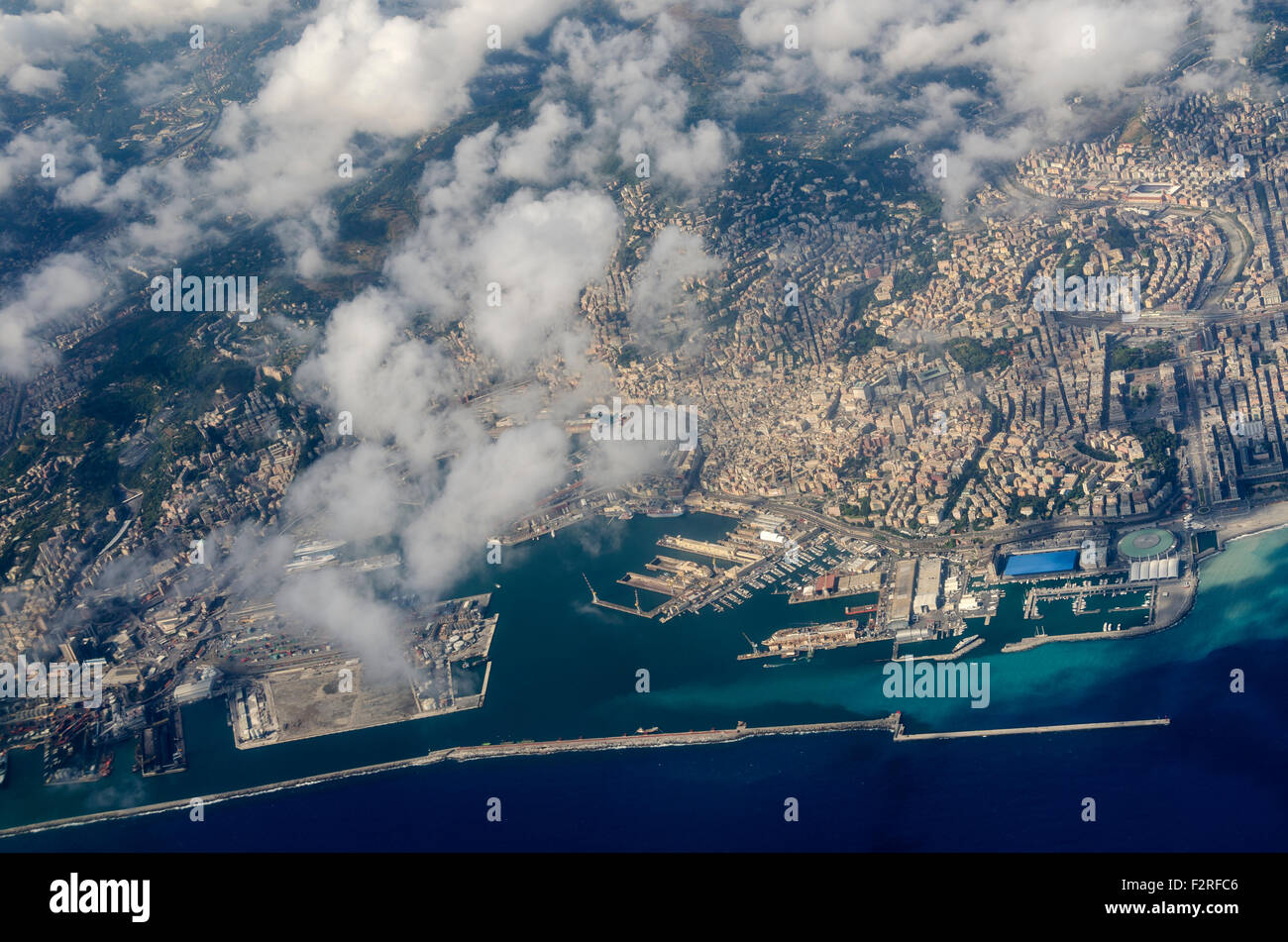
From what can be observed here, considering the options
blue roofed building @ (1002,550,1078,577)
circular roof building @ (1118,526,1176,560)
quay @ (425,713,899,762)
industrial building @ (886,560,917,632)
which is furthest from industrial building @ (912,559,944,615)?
circular roof building @ (1118,526,1176,560)

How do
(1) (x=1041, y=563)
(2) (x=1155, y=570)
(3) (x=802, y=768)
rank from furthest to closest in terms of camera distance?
(1) (x=1041, y=563) < (2) (x=1155, y=570) < (3) (x=802, y=768)

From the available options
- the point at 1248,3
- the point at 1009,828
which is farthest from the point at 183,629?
the point at 1248,3

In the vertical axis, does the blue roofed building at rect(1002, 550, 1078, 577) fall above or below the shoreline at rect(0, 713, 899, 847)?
→ above

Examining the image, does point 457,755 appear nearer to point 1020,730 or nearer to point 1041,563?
point 1020,730

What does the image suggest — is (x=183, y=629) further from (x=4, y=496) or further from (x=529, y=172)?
(x=529, y=172)

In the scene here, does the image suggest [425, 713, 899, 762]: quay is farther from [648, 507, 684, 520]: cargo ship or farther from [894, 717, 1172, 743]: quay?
[648, 507, 684, 520]: cargo ship

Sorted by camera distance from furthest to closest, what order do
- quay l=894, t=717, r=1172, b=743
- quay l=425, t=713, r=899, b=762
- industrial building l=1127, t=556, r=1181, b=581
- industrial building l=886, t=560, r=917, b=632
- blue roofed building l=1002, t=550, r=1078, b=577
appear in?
blue roofed building l=1002, t=550, r=1078, b=577
industrial building l=886, t=560, r=917, b=632
industrial building l=1127, t=556, r=1181, b=581
quay l=425, t=713, r=899, b=762
quay l=894, t=717, r=1172, b=743

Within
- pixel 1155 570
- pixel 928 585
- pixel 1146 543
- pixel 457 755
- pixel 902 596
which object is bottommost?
pixel 457 755

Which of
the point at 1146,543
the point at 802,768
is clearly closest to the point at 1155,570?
the point at 1146,543
